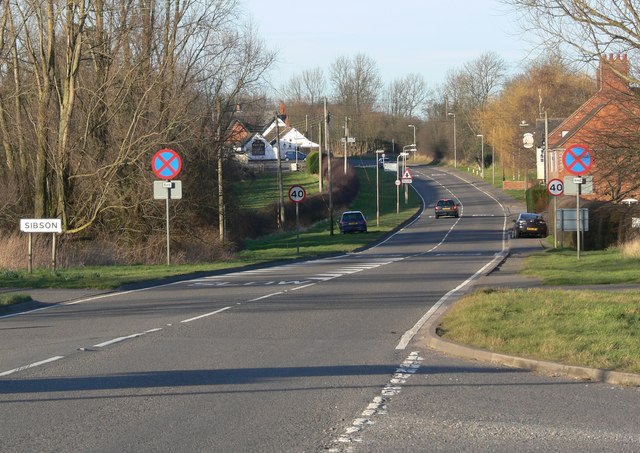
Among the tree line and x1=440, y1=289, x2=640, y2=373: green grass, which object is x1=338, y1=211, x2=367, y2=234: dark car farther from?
x1=440, y1=289, x2=640, y2=373: green grass

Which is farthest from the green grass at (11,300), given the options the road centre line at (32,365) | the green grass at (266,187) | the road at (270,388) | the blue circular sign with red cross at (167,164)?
the green grass at (266,187)

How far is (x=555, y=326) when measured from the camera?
40.5 feet

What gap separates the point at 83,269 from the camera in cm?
2784

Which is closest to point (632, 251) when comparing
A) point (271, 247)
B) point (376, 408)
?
point (271, 247)

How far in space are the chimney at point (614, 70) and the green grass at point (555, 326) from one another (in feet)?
16.5

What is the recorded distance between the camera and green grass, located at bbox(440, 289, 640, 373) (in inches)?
413

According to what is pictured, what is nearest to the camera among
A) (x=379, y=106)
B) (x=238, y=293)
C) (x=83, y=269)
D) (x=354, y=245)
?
(x=238, y=293)

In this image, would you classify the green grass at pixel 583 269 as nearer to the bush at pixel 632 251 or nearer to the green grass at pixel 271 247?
the bush at pixel 632 251

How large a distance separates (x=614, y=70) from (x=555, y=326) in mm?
8038

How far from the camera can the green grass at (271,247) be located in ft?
74.3

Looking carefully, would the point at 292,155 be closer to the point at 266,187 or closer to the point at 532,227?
the point at 266,187

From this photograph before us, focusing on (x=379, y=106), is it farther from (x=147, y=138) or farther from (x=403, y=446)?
(x=403, y=446)

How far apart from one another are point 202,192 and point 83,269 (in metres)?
10.8

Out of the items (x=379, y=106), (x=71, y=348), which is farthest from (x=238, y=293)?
(x=379, y=106)
